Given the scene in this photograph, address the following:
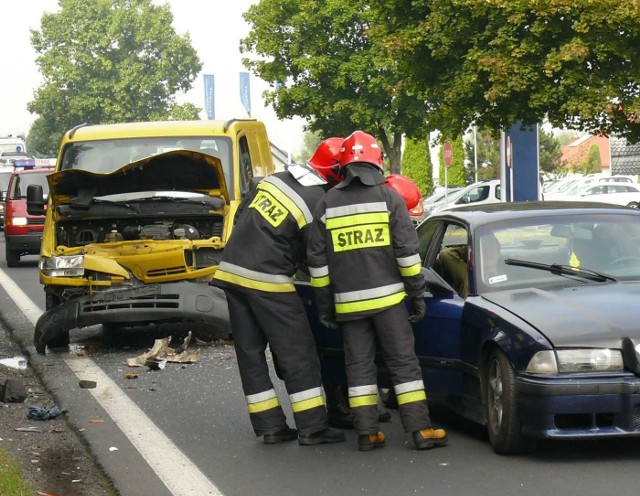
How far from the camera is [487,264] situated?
7.84m

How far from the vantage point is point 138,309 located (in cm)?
1270

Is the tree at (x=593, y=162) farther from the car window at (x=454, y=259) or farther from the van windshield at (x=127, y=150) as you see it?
the car window at (x=454, y=259)

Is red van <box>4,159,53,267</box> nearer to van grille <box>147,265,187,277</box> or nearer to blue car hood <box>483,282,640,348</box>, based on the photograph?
van grille <box>147,265,187,277</box>

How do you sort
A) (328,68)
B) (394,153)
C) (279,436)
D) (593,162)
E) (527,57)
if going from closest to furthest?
(279,436) → (527,57) → (328,68) → (394,153) → (593,162)

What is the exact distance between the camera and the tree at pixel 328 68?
5344cm

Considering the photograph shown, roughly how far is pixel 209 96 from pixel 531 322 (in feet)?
298

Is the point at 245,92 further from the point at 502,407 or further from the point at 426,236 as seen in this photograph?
the point at 502,407

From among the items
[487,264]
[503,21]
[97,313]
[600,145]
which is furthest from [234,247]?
[600,145]

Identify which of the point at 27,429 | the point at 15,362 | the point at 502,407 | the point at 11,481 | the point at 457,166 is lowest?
the point at 457,166

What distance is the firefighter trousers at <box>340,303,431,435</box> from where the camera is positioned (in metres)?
7.38

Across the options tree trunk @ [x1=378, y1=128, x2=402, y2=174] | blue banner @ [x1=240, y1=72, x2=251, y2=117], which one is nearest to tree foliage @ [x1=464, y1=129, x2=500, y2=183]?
blue banner @ [x1=240, y1=72, x2=251, y2=117]

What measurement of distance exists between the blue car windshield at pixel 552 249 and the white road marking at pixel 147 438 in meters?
Answer: 1.92

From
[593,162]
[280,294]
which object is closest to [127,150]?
[280,294]

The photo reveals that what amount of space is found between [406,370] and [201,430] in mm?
1610
